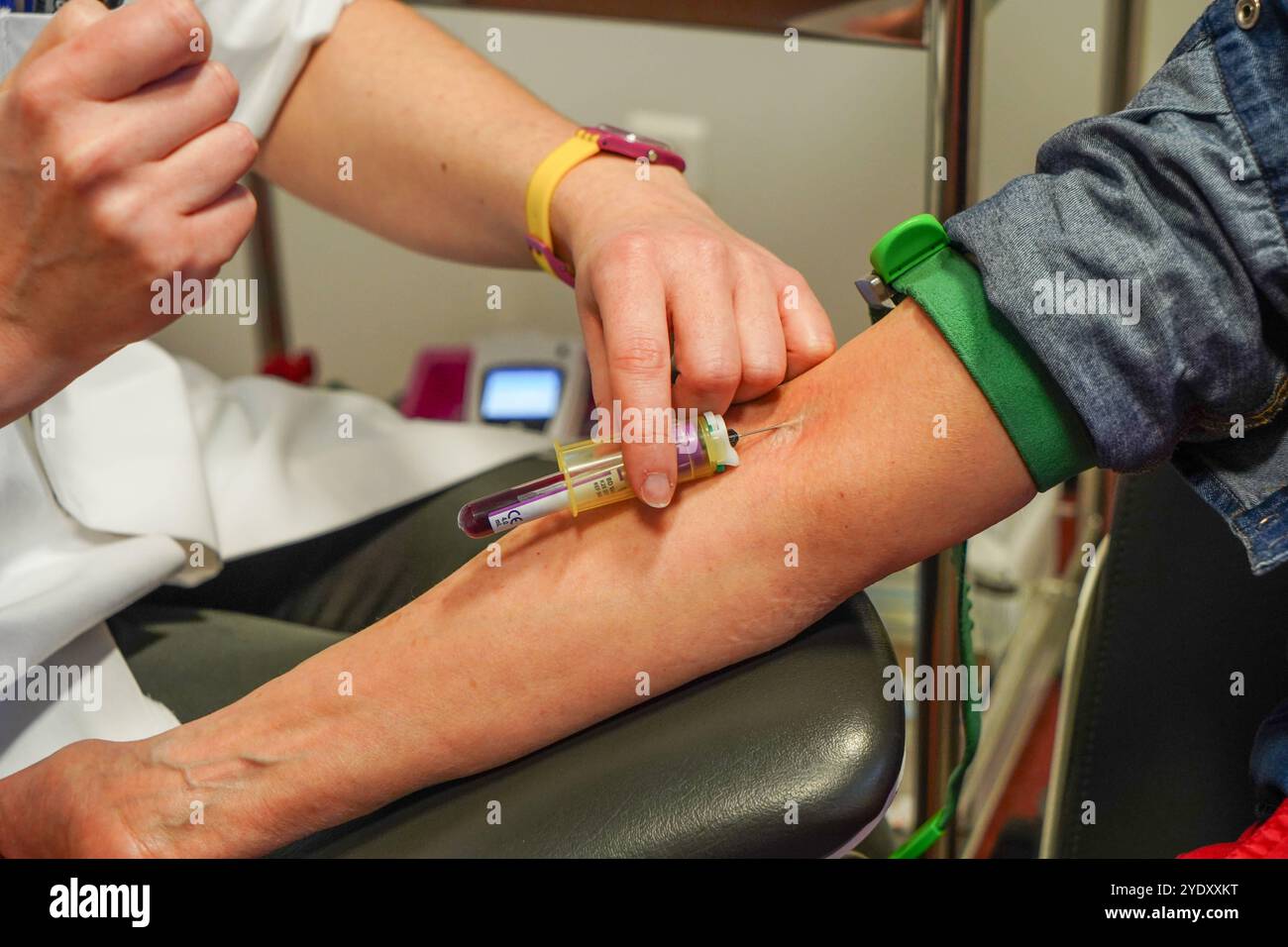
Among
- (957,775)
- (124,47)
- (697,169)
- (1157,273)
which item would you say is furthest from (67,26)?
(697,169)

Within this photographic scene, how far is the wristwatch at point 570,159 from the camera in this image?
2.42 feet

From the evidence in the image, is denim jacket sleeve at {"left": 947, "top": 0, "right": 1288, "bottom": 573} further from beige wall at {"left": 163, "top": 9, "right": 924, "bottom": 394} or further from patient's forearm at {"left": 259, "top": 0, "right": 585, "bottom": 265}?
beige wall at {"left": 163, "top": 9, "right": 924, "bottom": 394}

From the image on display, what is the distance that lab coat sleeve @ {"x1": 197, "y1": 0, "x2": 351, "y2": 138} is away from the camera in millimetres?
816

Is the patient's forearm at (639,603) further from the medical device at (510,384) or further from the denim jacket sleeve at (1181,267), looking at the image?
the medical device at (510,384)

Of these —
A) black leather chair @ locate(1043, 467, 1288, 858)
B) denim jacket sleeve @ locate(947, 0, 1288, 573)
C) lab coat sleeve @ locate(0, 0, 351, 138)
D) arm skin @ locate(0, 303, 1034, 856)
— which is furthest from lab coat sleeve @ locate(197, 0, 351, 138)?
black leather chair @ locate(1043, 467, 1288, 858)

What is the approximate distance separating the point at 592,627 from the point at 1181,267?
1.11ft

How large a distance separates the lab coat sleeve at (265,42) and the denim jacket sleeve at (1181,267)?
1.98 feet

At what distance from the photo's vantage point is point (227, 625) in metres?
0.75

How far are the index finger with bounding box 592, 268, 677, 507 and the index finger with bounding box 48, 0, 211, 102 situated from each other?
26 cm

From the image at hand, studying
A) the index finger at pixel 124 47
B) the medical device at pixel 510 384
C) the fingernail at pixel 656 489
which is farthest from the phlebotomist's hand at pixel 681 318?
the medical device at pixel 510 384

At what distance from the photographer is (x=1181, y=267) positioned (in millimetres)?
477

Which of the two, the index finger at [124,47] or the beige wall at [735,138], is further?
the beige wall at [735,138]

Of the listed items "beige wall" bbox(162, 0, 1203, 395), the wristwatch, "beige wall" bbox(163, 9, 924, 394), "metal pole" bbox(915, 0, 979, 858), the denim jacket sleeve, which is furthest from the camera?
"beige wall" bbox(163, 9, 924, 394)
